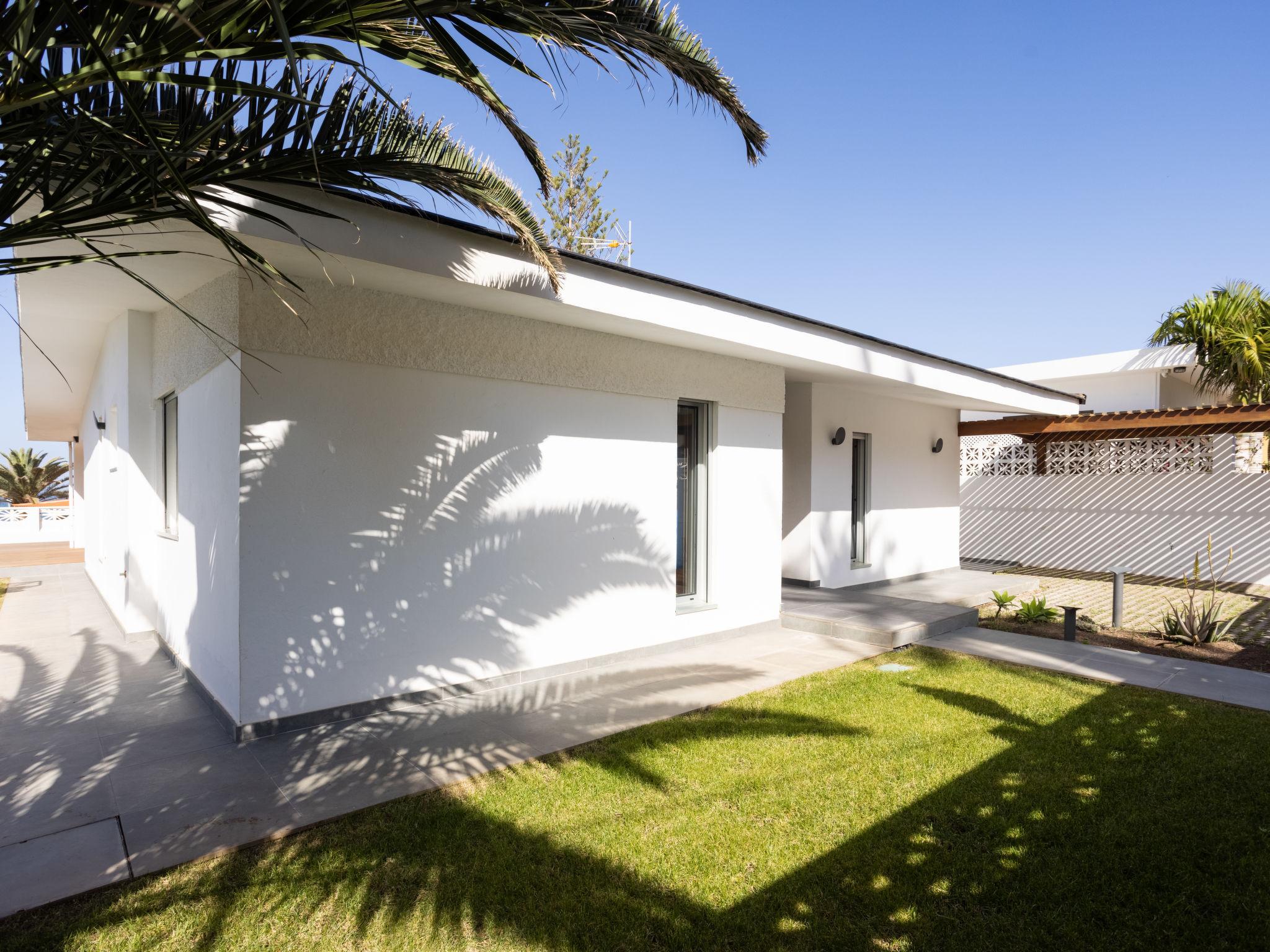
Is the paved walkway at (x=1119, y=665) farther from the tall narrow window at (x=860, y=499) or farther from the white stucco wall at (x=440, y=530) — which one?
the tall narrow window at (x=860, y=499)

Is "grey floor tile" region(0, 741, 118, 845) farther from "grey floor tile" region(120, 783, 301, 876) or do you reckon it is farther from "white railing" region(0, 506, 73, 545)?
"white railing" region(0, 506, 73, 545)

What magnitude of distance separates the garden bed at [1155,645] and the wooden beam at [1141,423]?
18.4 feet

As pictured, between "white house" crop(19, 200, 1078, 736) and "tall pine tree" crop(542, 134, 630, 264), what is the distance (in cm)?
2232

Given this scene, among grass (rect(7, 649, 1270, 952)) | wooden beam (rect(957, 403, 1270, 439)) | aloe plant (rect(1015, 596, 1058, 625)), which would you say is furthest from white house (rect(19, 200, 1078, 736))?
wooden beam (rect(957, 403, 1270, 439))

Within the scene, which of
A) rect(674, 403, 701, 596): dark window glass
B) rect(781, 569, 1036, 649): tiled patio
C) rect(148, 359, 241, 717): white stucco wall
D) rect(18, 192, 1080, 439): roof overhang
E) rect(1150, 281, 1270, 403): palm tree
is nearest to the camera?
rect(18, 192, 1080, 439): roof overhang

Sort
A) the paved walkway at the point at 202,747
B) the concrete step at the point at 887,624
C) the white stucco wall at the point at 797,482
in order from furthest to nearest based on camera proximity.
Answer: the white stucco wall at the point at 797,482
the concrete step at the point at 887,624
the paved walkway at the point at 202,747

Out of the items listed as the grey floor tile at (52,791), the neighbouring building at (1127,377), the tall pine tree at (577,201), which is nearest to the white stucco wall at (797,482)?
the grey floor tile at (52,791)

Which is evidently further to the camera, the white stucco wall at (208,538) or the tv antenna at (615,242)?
the tv antenna at (615,242)

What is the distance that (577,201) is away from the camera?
30.9 meters

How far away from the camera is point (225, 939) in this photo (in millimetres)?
3229

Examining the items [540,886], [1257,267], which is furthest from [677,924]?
[1257,267]

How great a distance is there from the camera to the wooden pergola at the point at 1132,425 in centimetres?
1284

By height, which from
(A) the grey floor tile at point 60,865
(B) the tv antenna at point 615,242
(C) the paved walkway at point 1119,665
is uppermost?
(B) the tv antenna at point 615,242

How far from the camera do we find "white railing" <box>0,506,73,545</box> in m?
24.5
